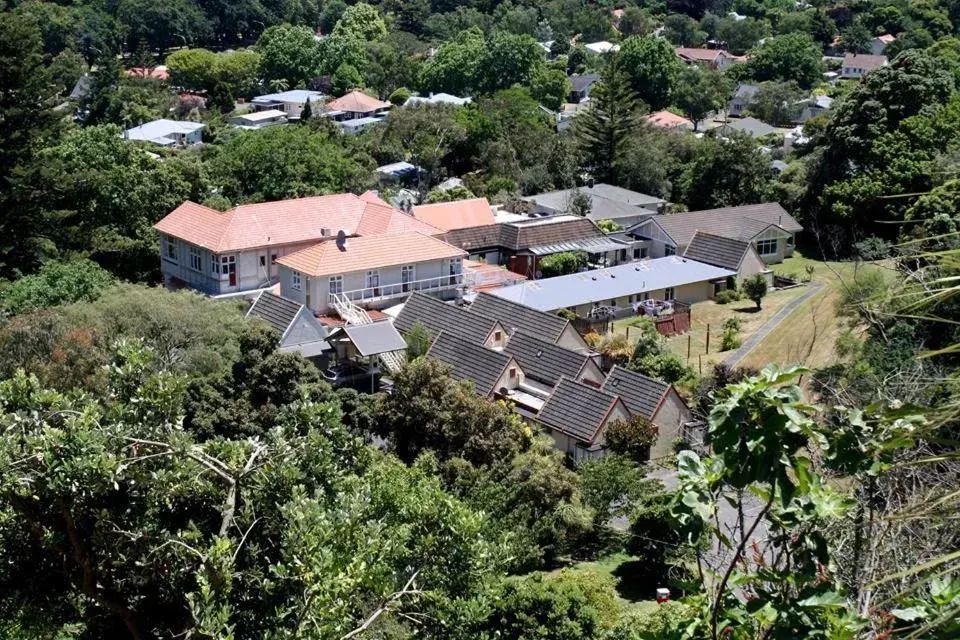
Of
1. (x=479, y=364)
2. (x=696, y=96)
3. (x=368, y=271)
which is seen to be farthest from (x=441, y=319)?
(x=696, y=96)

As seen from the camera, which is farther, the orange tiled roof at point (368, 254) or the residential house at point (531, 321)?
the orange tiled roof at point (368, 254)

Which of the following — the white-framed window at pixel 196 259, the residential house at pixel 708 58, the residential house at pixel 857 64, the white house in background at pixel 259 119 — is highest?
the white-framed window at pixel 196 259

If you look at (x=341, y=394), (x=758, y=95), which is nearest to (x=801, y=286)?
(x=341, y=394)

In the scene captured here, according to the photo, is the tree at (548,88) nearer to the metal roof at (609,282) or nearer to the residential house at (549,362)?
the metal roof at (609,282)

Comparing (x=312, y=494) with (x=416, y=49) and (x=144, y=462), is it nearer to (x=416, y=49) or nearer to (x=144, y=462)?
(x=144, y=462)

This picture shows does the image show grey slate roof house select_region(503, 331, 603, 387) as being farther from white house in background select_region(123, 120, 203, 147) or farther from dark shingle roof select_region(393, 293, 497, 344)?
white house in background select_region(123, 120, 203, 147)

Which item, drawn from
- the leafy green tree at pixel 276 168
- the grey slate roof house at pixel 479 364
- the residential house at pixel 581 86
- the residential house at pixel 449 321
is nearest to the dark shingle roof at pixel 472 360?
the grey slate roof house at pixel 479 364

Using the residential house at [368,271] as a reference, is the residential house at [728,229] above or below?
below
